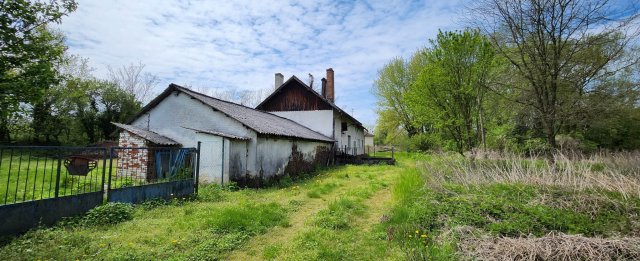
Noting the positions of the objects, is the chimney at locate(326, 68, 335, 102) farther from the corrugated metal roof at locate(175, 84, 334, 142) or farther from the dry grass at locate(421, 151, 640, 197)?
the dry grass at locate(421, 151, 640, 197)

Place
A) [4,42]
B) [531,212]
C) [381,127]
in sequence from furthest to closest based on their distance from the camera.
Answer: [381,127] → [4,42] → [531,212]

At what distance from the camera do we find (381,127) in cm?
3984

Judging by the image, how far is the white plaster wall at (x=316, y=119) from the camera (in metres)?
24.0

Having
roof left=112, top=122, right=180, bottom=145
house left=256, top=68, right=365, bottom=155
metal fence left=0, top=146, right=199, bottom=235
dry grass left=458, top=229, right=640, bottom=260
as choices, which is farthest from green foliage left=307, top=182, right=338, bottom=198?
house left=256, top=68, right=365, bottom=155

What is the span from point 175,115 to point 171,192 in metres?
6.23

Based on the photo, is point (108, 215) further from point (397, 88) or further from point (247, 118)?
point (397, 88)

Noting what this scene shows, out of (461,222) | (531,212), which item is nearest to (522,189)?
(531,212)

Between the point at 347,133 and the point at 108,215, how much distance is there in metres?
24.1

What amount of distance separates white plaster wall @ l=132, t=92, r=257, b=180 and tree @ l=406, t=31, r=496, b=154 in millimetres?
7777

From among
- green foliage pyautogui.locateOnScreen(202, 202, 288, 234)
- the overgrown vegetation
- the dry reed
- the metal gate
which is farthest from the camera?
the metal gate

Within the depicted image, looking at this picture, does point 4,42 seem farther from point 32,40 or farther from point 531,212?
point 531,212

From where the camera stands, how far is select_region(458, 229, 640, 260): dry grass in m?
3.87

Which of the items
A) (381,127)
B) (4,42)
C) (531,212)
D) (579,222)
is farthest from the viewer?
(381,127)

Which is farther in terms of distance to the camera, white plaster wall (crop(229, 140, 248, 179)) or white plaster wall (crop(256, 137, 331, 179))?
white plaster wall (crop(256, 137, 331, 179))
